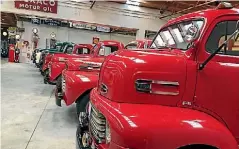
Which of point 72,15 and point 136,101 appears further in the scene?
point 72,15

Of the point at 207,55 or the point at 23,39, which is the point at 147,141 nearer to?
the point at 207,55

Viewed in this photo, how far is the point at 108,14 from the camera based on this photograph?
13766 millimetres

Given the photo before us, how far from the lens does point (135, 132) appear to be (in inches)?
73.2

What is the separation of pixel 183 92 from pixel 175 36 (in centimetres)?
81

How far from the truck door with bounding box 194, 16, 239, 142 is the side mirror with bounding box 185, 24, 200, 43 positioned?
88mm

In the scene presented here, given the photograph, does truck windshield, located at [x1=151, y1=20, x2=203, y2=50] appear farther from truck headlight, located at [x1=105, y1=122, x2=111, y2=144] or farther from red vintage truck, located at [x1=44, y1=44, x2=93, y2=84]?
red vintage truck, located at [x1=44, y1=44, x2=93, y2=84]

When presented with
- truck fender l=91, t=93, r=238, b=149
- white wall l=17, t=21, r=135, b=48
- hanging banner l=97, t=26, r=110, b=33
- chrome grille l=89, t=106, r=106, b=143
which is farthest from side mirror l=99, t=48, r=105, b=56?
white wall l=17, t=21, r=135, b=48

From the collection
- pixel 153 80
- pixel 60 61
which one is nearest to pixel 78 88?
pixel 153 80

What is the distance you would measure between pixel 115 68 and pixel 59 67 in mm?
5478

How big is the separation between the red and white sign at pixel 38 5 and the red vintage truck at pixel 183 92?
10998mm

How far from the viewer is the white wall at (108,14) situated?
1293cm

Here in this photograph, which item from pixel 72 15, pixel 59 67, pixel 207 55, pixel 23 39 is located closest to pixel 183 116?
pixel 207 55

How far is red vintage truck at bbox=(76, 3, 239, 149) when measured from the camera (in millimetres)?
1954

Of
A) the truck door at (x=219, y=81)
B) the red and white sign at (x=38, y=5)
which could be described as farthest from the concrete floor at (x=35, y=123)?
the red and white sign at (x=38, y=5)
